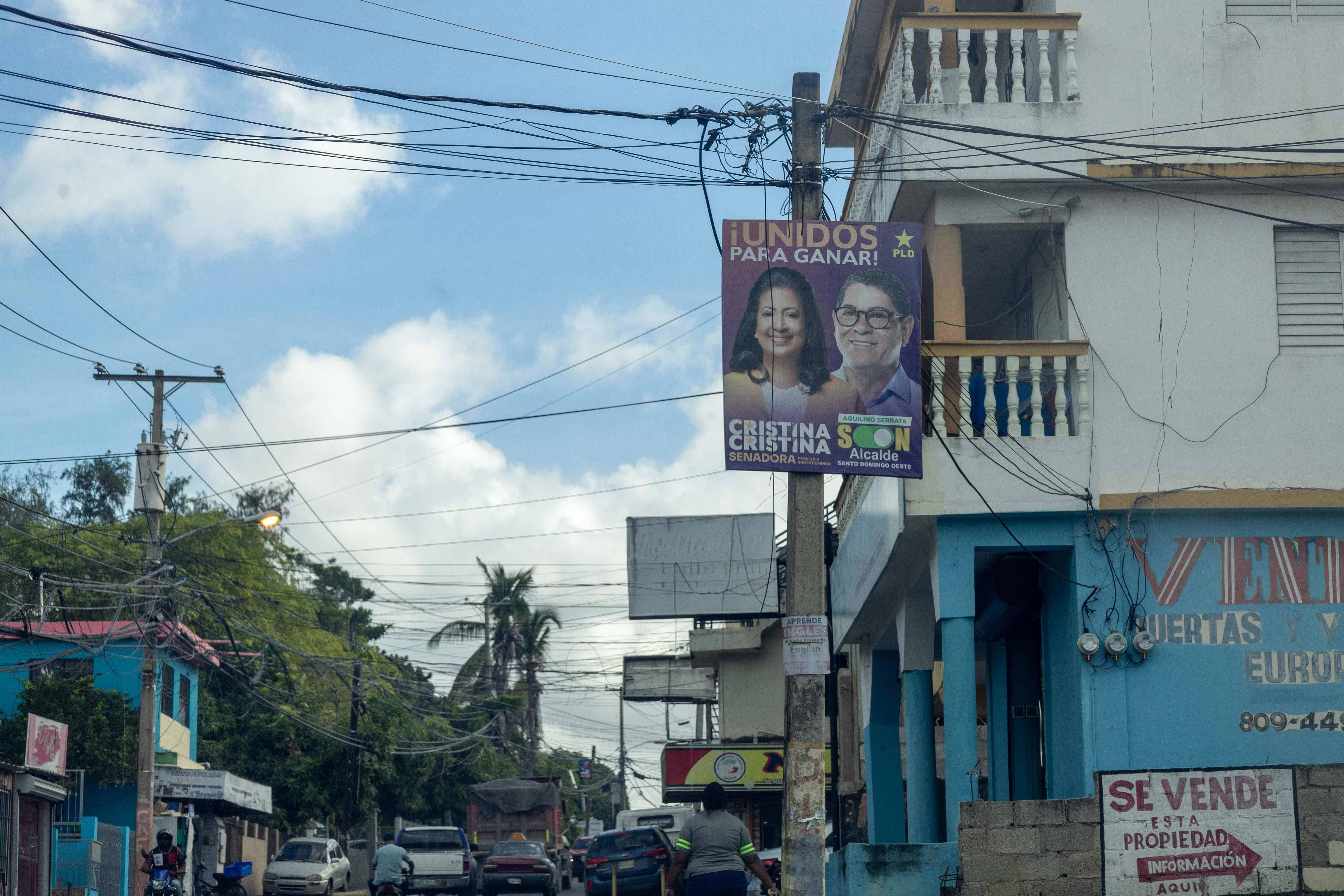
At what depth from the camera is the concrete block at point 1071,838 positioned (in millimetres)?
11484

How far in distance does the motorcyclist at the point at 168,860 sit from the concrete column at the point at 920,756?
1474 centimetres

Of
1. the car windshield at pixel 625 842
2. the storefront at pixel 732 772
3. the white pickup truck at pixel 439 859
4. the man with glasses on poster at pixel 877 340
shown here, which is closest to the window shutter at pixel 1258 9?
the man with glasses on poster at pixel 877 340

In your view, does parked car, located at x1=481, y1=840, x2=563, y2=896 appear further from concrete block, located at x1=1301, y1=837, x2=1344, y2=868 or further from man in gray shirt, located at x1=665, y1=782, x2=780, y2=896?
concrete block, located at x1=1301, y1=837, x2=1344, y2=868

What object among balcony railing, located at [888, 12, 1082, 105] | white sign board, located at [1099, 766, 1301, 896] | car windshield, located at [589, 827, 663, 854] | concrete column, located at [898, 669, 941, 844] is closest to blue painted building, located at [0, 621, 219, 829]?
car windshield, located at [589, 827, 663, 854]

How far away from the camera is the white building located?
12789 millimetres

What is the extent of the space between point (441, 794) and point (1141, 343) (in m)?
52.4

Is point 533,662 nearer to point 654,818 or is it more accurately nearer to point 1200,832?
point 654,818

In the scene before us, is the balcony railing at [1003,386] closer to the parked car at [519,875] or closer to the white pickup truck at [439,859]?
the white pickup truck at [439,859]

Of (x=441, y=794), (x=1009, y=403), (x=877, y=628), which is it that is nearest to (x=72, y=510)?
(x=441, y=794)

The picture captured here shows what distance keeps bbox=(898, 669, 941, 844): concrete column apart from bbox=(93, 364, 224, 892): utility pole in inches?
579

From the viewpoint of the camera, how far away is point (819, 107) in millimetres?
11805

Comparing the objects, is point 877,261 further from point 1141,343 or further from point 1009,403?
point 1141,343

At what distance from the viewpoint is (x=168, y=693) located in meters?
39.4

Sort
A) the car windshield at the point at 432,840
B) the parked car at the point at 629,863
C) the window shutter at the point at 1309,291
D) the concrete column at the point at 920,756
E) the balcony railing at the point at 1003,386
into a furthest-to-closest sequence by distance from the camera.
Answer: the car windshield at the point at 432,840
the parked car at the point at 629,863
the concrete column at the point at 920,756
the window shutter at the point at 1309,291
the balcony railing at the point at 1003,386
